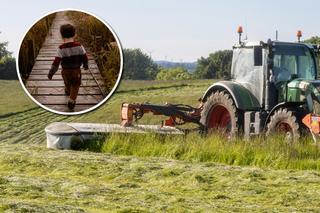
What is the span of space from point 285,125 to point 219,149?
165 centimetres

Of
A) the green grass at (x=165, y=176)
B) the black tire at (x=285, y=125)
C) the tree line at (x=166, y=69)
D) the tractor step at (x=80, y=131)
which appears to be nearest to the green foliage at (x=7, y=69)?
the tree line at (x=166, y=69)

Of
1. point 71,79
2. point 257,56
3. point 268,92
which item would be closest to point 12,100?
point 268,92

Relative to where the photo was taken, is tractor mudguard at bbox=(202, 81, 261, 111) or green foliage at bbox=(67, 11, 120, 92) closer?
green foliage at bbox=(67, 11, 120, 92)

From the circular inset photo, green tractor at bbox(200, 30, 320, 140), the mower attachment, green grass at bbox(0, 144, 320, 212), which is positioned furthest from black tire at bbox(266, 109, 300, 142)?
the circular inset photo

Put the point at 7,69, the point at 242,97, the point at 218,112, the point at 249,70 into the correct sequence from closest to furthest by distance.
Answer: the point at 242,97 < the point at 249,70 < the point at 218,112 < the point at 7,69

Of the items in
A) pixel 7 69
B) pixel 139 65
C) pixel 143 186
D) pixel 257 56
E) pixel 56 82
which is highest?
pixel 139 65

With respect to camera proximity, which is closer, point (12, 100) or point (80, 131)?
point (80, 131)

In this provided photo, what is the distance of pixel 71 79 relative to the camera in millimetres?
8117

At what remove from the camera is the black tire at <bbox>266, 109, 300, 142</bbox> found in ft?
32.6

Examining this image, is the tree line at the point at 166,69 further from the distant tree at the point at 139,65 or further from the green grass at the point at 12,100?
the green grass at the point at 12,100

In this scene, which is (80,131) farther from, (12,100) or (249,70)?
(12,100)

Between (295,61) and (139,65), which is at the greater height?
(139,65)

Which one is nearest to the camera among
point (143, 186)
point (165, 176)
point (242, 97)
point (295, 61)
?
point (143, 186)

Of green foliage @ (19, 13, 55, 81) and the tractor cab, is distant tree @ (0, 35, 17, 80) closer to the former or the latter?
the tractor cab
